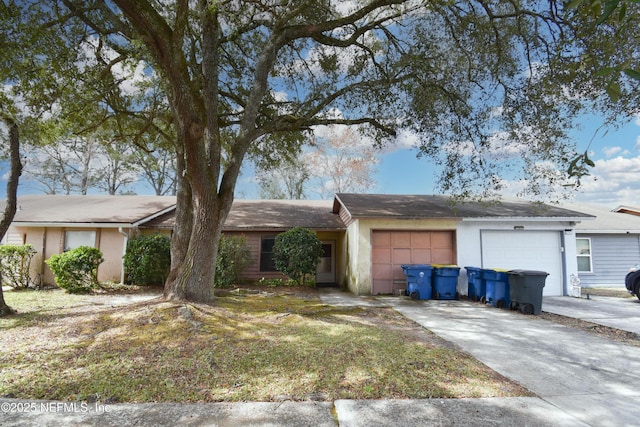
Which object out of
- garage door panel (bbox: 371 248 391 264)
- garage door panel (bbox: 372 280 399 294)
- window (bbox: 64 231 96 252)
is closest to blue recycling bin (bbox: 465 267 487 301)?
garage door panel (bbox: 372 280 399 294)

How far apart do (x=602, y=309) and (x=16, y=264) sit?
714 inches

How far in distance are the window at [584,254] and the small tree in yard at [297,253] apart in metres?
11.4

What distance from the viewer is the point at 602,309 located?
357 inches

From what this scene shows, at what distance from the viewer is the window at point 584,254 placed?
1477cm

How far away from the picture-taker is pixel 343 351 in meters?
4.92

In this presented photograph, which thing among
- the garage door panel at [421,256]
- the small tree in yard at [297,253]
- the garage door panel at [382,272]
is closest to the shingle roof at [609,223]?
the garage door panel at [421,256]

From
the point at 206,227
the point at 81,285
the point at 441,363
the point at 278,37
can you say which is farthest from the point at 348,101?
the point at 81,285

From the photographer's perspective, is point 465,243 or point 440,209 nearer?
point 465,243

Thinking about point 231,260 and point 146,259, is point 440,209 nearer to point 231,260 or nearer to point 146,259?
point 231,260

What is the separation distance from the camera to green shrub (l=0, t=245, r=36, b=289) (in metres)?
11.5

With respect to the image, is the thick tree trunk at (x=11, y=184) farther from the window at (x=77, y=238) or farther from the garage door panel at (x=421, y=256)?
the garage door panel at (x=421, y=256)

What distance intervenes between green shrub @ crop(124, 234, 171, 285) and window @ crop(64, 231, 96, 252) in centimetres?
192

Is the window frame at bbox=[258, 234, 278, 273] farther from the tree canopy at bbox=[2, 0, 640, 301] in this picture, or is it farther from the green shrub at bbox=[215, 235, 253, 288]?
the tree canopy at bbox=[2, 0, 640, 301]

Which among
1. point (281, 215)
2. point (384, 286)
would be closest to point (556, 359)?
point (384, 286)
